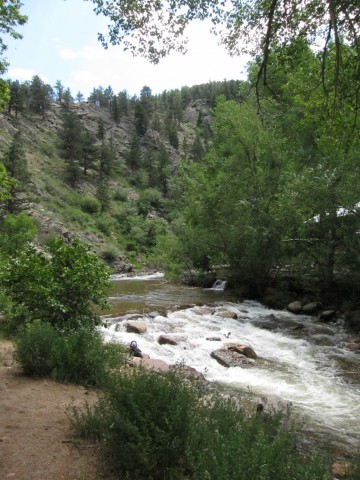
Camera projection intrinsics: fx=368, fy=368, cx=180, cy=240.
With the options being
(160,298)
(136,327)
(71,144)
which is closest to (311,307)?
(160,298)

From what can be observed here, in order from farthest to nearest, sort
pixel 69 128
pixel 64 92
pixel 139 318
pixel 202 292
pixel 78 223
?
pixel 64 92 < pixel 69 128 < pixel 78 223 < pixel 202 292 < pixel 139 318

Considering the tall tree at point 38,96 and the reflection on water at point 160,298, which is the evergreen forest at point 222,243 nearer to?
the reflection on water at point 160,298

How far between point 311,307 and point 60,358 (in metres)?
12.0

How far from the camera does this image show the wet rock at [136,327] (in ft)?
35.6

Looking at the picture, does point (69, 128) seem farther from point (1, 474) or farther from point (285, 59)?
point (1, 474)

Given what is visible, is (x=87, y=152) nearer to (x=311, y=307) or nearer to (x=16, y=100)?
(x=16, y=100)

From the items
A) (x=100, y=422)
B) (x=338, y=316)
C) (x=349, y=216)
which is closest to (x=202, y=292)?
(x=338, y=316)

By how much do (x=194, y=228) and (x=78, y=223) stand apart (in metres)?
23.2

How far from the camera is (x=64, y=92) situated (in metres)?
81.4

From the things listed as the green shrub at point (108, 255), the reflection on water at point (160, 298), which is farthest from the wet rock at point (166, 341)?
the green shrub at point (108, 255)

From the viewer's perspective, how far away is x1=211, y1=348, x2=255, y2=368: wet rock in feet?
29.0

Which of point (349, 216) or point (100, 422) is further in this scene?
point (349, 216)

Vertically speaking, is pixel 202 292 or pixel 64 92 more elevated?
pixel 64 92

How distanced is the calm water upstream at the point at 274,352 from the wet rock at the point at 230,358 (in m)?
0.16
